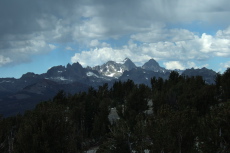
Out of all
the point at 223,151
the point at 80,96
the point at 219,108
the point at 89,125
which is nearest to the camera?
the point at 223,151

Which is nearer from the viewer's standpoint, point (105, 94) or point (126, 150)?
point (126, 150)

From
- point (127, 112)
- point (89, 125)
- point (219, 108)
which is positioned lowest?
point (89, 125)

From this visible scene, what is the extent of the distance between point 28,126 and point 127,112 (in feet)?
97.3

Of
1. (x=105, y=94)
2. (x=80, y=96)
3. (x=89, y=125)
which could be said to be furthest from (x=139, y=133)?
(x=105, y=94)

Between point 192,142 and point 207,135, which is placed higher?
point 207,135

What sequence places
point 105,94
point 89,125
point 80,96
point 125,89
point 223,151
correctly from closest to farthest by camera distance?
point 223,151 < point 89,125 < point 80,96 < point 125,89 < point 105,94

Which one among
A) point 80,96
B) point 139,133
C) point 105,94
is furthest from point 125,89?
point 139,133

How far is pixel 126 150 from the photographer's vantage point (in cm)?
2092

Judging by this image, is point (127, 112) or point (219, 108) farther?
point (127, 112)

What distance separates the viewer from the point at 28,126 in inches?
821

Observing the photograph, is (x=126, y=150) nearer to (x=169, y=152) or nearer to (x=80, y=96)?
(x=169, y=152)

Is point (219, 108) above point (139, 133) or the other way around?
above

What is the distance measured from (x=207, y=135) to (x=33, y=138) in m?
13.3

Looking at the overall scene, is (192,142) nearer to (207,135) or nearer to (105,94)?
(207,135)
